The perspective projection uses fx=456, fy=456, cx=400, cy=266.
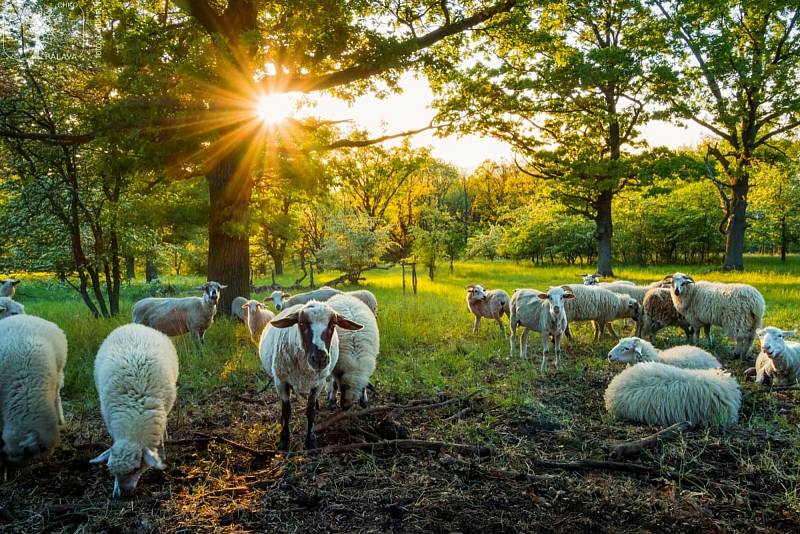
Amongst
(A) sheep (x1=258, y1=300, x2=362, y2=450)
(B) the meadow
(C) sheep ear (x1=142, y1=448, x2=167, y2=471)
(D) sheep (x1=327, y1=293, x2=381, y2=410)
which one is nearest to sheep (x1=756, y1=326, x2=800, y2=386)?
(B) the meadow

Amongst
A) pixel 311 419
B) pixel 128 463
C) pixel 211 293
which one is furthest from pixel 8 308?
pixel 311 419

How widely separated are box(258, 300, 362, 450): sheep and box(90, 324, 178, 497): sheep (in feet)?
3.45

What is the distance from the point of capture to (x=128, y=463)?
11.6 ft

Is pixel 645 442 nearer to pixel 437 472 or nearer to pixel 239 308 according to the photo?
pixel 437 472

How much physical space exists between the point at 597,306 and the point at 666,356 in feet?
8.93

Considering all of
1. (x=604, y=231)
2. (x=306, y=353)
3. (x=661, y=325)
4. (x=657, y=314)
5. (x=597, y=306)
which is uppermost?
(x=604, y=231)

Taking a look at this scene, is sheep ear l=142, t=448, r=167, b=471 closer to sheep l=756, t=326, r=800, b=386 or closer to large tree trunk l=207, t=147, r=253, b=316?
large tree trunk l=207, t=147, r=253, b=316

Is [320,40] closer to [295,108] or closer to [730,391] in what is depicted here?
[295,108]

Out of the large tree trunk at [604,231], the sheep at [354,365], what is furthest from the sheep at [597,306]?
the large tree trunk at [604,231]

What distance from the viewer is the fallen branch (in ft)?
13.4

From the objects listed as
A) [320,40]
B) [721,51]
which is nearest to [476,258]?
[721,51]

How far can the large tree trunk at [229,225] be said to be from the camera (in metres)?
9.80

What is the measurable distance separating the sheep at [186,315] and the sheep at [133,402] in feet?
15.8

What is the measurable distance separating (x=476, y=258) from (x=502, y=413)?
38.3 meters
